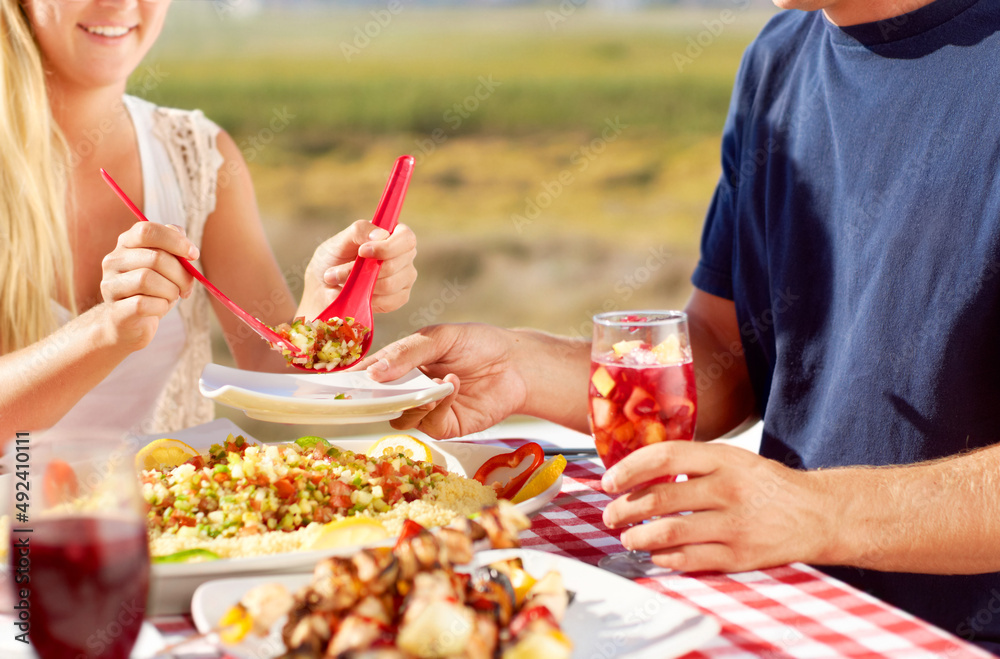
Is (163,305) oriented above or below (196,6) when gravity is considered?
below

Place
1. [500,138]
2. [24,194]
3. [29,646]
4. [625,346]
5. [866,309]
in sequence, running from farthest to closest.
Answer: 1. [500,138]
2. [24,194]
3. [866,309]
4. [625,346]
5. [29,646]

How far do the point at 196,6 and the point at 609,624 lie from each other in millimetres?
8056

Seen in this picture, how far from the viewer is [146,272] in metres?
1.28

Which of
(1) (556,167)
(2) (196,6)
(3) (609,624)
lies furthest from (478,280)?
(3) (609,624)

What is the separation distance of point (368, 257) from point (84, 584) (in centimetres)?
95

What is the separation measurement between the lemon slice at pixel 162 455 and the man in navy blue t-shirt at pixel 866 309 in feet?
0.93

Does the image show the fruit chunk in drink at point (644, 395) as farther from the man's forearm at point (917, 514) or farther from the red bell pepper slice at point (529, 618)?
the red bell pepper slice at point (529, 618)

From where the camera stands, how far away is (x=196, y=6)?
25.2 feet

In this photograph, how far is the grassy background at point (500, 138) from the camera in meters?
8.25

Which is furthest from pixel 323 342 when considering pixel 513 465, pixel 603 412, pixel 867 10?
pixel 867 10

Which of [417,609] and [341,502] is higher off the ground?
[417,609]

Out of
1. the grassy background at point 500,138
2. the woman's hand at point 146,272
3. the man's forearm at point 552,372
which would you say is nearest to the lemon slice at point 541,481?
the man's forearm at point 552,372

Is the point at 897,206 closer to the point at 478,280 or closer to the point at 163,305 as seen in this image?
the point at 163,305

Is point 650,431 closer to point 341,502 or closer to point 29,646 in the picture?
point 341,502
